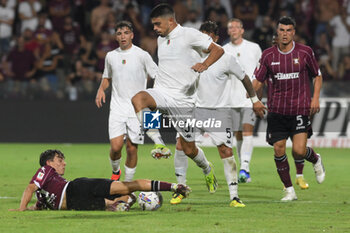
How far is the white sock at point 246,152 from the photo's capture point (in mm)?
13461

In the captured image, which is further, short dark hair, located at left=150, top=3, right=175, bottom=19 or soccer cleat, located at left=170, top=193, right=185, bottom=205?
soccer cleat, located at left=170, top=193, right=185, bottom=205

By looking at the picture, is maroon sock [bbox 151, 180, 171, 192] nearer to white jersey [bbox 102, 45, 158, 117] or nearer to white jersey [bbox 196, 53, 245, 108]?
white jersey [bbox 196, 53, 245, 108]

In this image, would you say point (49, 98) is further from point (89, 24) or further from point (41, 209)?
point (41, 209)

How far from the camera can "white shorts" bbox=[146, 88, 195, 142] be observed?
32.0ft

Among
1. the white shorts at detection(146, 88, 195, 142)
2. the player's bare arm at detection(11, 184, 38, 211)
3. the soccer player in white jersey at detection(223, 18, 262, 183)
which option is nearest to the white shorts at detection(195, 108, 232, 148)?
the white shorts at detection(146, 88, 195, 142)

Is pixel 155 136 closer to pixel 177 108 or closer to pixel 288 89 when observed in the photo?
pixel 177 108

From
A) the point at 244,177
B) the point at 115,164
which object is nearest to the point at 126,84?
the point at 115,164

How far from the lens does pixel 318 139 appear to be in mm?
19859

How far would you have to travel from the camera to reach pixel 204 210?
9.49m

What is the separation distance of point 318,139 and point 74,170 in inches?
283

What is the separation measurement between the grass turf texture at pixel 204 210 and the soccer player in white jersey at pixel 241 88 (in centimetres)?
64

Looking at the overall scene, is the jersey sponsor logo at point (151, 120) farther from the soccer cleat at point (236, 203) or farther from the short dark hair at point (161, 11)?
the soccer cleat at point (236, 203)

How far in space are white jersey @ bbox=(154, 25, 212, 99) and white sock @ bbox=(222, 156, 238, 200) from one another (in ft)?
3.12

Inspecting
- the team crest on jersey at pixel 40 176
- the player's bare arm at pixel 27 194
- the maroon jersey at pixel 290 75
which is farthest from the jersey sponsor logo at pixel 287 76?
the player's bare arm at pixel 27 194
